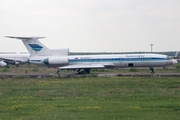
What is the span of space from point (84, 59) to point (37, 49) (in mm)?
6866

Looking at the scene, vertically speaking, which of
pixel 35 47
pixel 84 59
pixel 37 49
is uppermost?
pixel 35 47

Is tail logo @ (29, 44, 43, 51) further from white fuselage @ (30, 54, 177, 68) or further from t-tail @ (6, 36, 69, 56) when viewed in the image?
white fuselage @ (30, 54, 177, 68)

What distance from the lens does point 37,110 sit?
10852 millimetres

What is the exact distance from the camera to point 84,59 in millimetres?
32062

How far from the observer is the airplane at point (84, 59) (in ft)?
102

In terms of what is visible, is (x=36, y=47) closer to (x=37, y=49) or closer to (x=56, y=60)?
(x=37, y=49)

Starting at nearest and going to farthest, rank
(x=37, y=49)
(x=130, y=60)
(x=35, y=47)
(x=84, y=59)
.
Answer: (x=130, y=60) < (x=35, y=47) < (x=37, y=49) < (x=84, y=59)

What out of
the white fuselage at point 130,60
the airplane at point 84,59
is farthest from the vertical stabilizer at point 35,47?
the white fuselage at point 130,60

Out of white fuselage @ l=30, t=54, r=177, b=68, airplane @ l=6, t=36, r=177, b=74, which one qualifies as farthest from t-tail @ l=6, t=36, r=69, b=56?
white fuselage @ l=30, t=54, r=177, b=68

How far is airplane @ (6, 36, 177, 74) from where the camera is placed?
31172 millimetres

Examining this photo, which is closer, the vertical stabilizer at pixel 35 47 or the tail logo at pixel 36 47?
the vertical stabilizer at pixel 35 47

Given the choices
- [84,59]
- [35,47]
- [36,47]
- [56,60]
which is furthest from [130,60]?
[35,47]

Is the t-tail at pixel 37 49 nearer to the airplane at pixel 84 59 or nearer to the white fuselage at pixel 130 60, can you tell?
the airplane at pixel 84 59

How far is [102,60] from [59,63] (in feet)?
20.1
